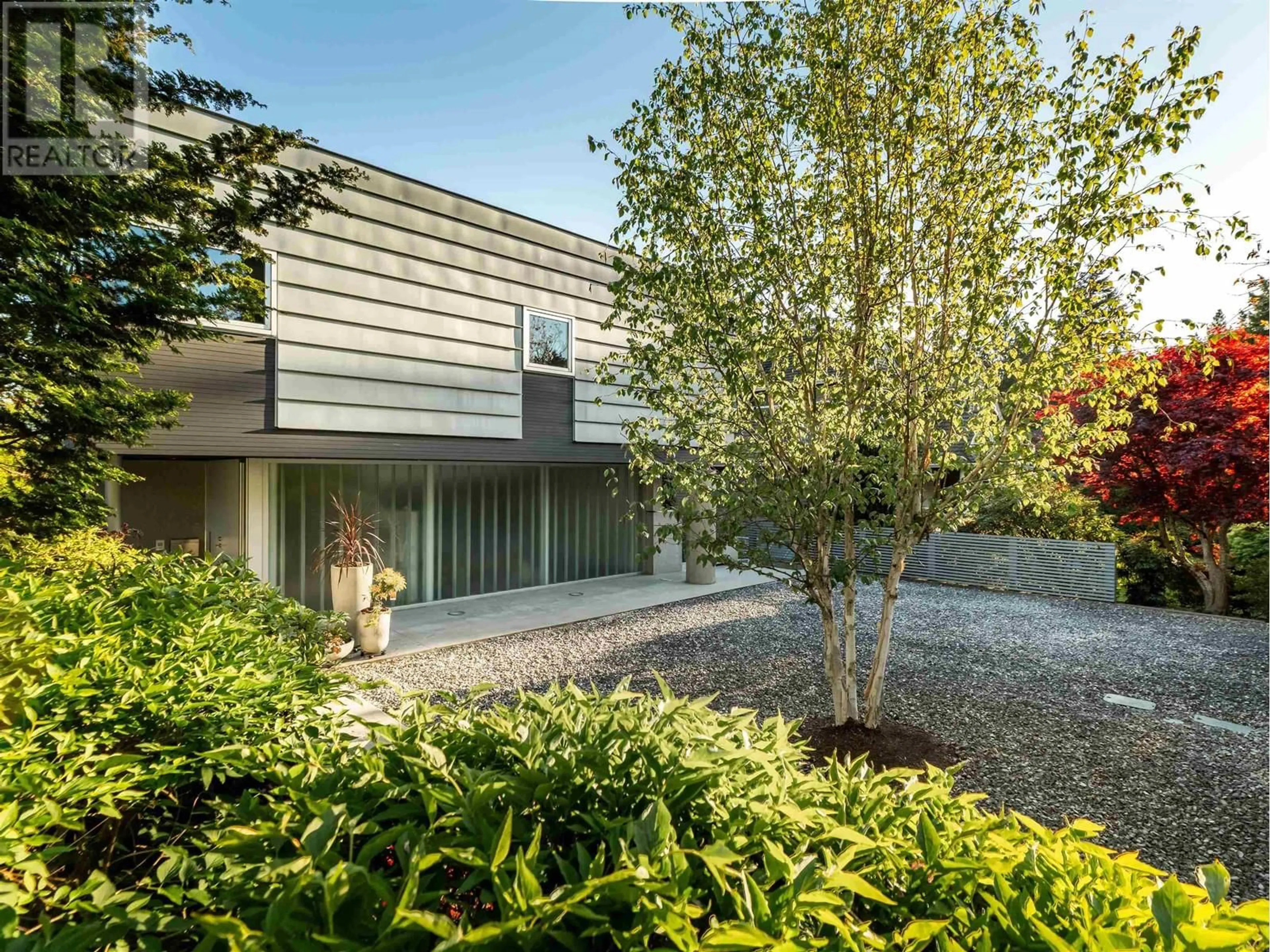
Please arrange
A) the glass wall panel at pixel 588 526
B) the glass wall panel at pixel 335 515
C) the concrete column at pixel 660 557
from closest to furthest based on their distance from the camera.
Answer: the glass wall panel at pixel 335 515 < the glass wall panel at pixel 588 526 < the concrete column at pixel 660 557

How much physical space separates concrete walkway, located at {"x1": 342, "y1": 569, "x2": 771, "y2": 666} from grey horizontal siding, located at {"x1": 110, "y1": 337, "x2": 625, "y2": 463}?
2.40 meters

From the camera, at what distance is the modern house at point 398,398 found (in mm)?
6945

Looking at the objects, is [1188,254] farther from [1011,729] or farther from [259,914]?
[259,914]

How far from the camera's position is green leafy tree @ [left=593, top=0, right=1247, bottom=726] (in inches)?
155

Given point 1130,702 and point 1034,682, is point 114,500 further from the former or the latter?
point 1130,702

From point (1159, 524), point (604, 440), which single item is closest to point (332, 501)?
point (604, 440)

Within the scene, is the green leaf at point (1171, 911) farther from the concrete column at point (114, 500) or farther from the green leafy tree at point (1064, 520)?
the green leafy tree at point (1064, 520)

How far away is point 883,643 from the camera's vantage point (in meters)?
4.96

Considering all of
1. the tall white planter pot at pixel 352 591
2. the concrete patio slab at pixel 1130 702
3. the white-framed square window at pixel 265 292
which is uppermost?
the white-framed square window at pixel 265 292

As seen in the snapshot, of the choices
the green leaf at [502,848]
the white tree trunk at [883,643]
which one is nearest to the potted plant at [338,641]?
the white tree trunk at [883,643]

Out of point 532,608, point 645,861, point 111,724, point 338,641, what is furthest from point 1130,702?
point 338,641

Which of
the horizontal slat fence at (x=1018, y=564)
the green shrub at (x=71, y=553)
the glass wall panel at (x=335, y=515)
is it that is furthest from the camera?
the horizontal slat fence at (x=1018, y=564)

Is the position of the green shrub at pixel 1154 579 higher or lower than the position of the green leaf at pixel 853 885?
lower

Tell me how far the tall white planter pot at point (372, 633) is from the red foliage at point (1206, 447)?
9898 mm
